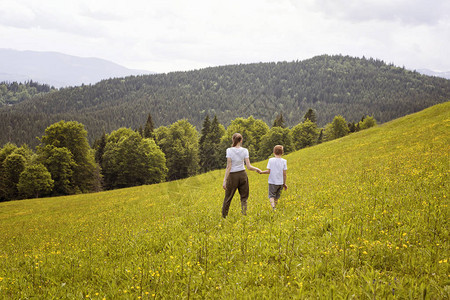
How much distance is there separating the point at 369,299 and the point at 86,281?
5.26 m

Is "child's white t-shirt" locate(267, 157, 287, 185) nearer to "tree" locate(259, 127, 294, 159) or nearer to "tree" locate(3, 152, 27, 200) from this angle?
"tree" locate(259, 127, 294, 159)

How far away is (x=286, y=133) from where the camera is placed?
215 feet

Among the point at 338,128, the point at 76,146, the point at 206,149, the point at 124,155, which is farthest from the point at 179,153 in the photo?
the point at 338,128

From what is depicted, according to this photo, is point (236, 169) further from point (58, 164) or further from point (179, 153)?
point (179, 153)

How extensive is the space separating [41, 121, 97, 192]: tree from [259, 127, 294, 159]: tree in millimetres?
41374

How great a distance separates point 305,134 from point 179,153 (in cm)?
3783

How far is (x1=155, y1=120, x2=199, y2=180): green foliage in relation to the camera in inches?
2660

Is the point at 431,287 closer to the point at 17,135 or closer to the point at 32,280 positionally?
the point at 32,280

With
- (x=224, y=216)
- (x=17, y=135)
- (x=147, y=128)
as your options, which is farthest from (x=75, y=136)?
(x=17, y=135)

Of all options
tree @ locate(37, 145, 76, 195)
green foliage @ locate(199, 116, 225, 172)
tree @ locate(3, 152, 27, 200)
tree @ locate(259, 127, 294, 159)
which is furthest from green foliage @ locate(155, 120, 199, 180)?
tree @ locate(3, 152, 27, 200)

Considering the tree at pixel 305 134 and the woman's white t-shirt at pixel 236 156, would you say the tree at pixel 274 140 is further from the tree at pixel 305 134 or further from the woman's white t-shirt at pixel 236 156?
the woman's white t-shirt at pixel 236 156

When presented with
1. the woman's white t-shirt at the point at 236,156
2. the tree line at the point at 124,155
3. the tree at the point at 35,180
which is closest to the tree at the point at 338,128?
the tree line at the point at 124,155

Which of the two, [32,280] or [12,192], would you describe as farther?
[12,192]

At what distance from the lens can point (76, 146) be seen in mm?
52719
